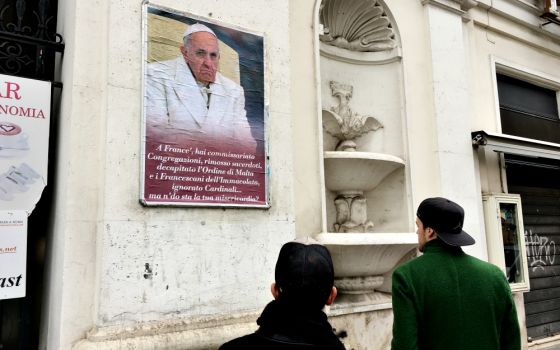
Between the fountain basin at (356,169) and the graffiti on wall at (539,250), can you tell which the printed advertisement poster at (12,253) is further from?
the graffiti on wall at (539,250)

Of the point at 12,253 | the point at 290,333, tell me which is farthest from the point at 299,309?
the point at 12,253

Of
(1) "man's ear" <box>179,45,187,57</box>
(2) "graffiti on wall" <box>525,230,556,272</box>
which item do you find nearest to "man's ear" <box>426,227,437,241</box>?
(1) "man's ear" <box>179,45,187,57</box>

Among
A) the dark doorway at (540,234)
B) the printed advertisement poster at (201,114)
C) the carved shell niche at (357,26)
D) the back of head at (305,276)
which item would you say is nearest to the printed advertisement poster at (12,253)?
the printed advertisement poster at (201,114)

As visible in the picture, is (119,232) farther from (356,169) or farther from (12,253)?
(356,169)

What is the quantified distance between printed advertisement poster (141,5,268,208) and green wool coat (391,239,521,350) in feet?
5.59

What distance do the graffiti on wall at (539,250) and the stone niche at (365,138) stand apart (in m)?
2.83

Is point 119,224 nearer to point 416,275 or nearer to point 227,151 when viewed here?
point 227,151

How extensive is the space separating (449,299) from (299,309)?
98 cm

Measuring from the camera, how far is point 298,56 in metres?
4.47

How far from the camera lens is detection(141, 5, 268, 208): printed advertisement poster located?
3262mm

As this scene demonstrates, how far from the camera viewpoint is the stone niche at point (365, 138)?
15.4 feet

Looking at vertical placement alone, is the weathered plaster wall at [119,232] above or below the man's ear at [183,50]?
below

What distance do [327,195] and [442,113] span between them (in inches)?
70.2

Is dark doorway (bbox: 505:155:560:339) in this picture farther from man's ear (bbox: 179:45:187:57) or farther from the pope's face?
man's ear (bbox: 179:45:187:57)
